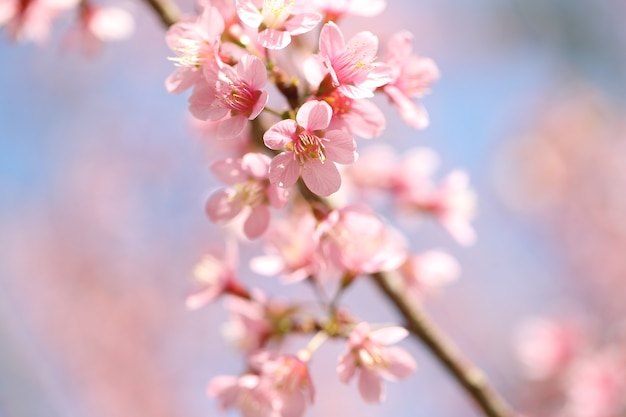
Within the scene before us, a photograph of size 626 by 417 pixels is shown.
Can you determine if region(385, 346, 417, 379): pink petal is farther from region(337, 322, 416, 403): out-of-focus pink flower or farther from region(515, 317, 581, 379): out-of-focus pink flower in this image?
region(515, 317, 581, 379): out-of-focus pink flower

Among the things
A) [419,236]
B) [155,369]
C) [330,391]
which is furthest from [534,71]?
[155,369]

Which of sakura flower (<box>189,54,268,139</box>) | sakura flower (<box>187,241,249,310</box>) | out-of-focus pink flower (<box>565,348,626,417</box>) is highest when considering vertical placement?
sakura flower (<box>189,54,268,139</box>)

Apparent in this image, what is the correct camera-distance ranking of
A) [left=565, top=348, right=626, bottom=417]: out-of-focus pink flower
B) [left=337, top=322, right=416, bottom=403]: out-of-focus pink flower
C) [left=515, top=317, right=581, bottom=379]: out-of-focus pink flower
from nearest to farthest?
[left=337, top=322, right=416, bottom=403]: out-of-focus pink flower → [left=565, top=348, right=626, bottom=417]: out-of-focus pink flower → [left=515, top=317, right=581, bottom=379]: out-of-focus pink flower

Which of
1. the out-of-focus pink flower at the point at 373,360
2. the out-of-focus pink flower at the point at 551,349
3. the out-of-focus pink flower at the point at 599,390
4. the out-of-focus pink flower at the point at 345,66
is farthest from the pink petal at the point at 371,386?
the out-of-focus pink flower at the point at 551,349

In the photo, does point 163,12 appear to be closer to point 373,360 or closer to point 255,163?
point 255,163

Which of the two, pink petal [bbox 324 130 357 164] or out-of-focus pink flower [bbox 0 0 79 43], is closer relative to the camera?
pink petal [bbox 324 130 357 164]

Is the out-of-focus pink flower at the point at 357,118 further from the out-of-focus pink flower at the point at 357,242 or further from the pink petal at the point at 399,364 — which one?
the pink petal at the point at 399,364

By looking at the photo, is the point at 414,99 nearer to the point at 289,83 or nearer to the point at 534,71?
the point at 289,83

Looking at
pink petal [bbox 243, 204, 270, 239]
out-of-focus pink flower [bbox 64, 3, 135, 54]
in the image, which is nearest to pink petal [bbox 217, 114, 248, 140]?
pink petal [bbox 243, 204, 270, 239]
